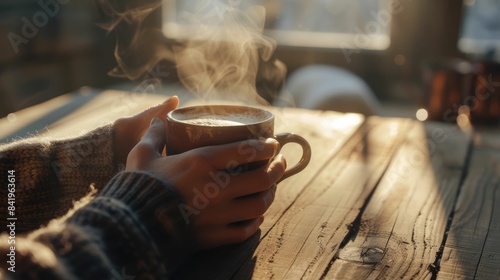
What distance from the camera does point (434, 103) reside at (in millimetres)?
2646

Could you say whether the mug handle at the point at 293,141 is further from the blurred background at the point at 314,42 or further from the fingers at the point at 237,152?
the blurred background at the point at 314,42

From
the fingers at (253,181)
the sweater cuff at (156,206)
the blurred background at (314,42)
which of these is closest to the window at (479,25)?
the blurred background at (314,42)

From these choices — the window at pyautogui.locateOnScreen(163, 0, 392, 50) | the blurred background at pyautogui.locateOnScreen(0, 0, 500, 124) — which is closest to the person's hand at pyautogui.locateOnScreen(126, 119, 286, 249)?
the blurred background at pyautogui.locateOnScreen(0, 0, 500, 124)

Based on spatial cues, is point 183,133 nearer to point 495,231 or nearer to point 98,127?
point 98,127

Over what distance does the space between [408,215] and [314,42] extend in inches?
129

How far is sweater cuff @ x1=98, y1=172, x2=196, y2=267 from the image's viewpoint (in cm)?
73

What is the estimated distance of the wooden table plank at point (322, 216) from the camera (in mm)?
796

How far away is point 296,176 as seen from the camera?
1.17 m

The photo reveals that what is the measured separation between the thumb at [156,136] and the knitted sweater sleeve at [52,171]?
0.64 feet

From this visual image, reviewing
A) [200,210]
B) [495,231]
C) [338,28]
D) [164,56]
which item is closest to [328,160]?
[495,231]

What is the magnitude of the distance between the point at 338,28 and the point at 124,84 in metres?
1.76

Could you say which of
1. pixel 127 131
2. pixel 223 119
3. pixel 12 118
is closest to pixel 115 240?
pixel 223 119

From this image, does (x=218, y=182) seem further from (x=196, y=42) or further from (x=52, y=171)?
(x=196, y=42)

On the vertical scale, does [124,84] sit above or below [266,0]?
below
